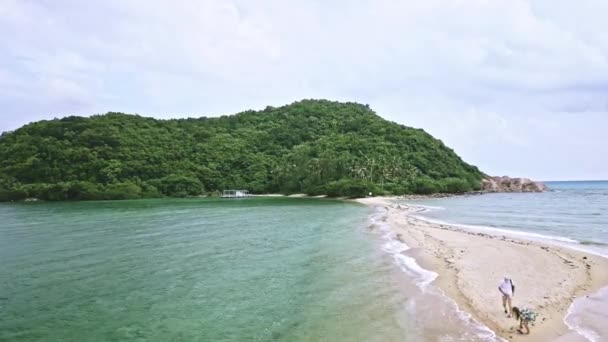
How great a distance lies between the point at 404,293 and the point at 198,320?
8947 millimetres

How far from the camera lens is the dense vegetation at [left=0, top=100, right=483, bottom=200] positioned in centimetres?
12888

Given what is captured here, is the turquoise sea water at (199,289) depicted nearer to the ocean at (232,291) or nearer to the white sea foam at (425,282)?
the ocean at (232,291)

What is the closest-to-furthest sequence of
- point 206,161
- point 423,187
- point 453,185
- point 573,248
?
point 573,248, point 423,187, point 453,185, point 206,161

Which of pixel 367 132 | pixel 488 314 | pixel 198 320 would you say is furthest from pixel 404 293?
pixel 367 132

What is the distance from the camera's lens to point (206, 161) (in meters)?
161

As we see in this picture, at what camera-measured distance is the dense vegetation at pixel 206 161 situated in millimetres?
128875

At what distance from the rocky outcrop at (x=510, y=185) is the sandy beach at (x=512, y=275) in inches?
5589

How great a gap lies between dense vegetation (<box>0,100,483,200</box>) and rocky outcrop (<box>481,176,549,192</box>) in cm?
608

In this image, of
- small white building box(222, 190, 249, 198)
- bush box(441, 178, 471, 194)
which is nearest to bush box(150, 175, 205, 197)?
small white building box(222, 190, 249, 198)

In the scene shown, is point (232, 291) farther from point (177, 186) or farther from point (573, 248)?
point (177, 186)

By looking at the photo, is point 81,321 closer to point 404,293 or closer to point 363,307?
point 363,307

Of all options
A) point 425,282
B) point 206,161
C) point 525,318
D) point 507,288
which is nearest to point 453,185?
point 206,161

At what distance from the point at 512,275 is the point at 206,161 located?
148m

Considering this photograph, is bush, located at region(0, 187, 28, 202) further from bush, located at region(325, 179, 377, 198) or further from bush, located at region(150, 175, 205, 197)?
bush, located at region(325, 179, 377, 198)
